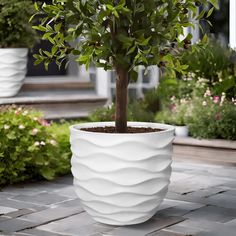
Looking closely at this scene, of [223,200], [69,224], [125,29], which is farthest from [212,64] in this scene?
[69,224]

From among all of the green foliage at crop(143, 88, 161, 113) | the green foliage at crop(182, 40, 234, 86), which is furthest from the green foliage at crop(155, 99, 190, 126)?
the green foliage at crop(143, 88, 161, 113)

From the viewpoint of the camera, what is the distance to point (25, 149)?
5371 mm

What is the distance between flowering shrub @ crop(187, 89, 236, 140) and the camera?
633cm

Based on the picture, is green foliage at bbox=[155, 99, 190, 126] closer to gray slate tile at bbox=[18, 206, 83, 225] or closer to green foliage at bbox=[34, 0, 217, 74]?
gray slate tile at bbox=[18, 206, 83, 225]

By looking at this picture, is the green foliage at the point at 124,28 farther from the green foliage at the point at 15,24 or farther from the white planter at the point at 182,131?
the green foliage at the point at 15,24

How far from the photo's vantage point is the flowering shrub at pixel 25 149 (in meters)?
5.31

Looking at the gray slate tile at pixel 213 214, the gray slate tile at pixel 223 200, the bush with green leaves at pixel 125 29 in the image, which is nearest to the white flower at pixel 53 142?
the gray slate tile at pixel 223 200

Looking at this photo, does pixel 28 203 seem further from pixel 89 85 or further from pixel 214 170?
pixel 89 85

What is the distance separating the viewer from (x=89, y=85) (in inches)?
358

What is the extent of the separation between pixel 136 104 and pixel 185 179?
209 centimetres

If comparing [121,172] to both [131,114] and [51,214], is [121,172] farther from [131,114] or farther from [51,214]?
[131,114]

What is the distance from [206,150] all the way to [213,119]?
30 cm

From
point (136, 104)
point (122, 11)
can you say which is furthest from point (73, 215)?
point (136, 104)

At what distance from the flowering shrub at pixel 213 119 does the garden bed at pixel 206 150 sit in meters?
0.10
